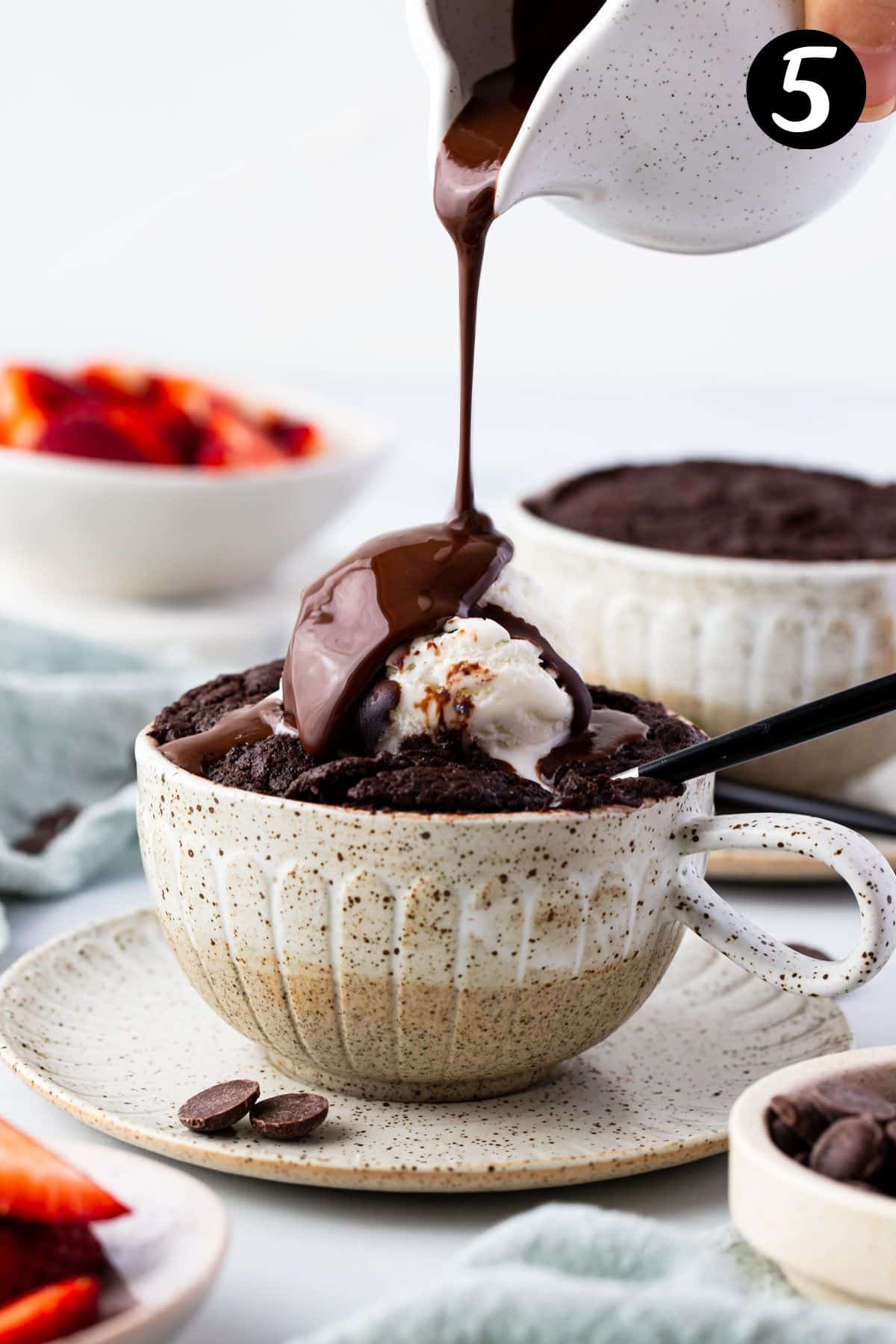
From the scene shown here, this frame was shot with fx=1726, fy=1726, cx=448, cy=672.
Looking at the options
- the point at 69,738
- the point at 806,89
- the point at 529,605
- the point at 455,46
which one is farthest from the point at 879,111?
the point at 69,738

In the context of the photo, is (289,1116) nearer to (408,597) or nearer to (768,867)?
(408,597)

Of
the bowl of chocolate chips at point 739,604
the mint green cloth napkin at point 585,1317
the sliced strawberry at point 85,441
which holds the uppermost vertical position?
the sliced strawberry at point 85,441

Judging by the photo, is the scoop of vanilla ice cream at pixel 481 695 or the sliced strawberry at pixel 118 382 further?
the sliced strawberry at pixel 118 382

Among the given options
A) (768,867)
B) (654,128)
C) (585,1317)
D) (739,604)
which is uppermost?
(654,128)

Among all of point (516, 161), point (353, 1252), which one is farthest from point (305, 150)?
point (353, 1252)

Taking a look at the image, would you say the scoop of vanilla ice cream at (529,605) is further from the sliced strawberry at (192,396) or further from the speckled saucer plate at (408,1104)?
the sliced strawberry at (192,396)

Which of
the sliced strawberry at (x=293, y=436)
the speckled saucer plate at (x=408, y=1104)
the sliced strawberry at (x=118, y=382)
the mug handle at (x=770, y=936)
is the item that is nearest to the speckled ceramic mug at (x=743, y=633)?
the speckled saucer plate at (x=408, y=1104)

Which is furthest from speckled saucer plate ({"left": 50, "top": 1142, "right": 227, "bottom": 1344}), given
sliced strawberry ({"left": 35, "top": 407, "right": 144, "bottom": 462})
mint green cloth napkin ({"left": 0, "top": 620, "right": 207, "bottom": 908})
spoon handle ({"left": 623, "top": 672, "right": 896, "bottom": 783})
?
sliced strawberry ({"left": 35, "top": 407, "right": 144, "bottom": 462})
